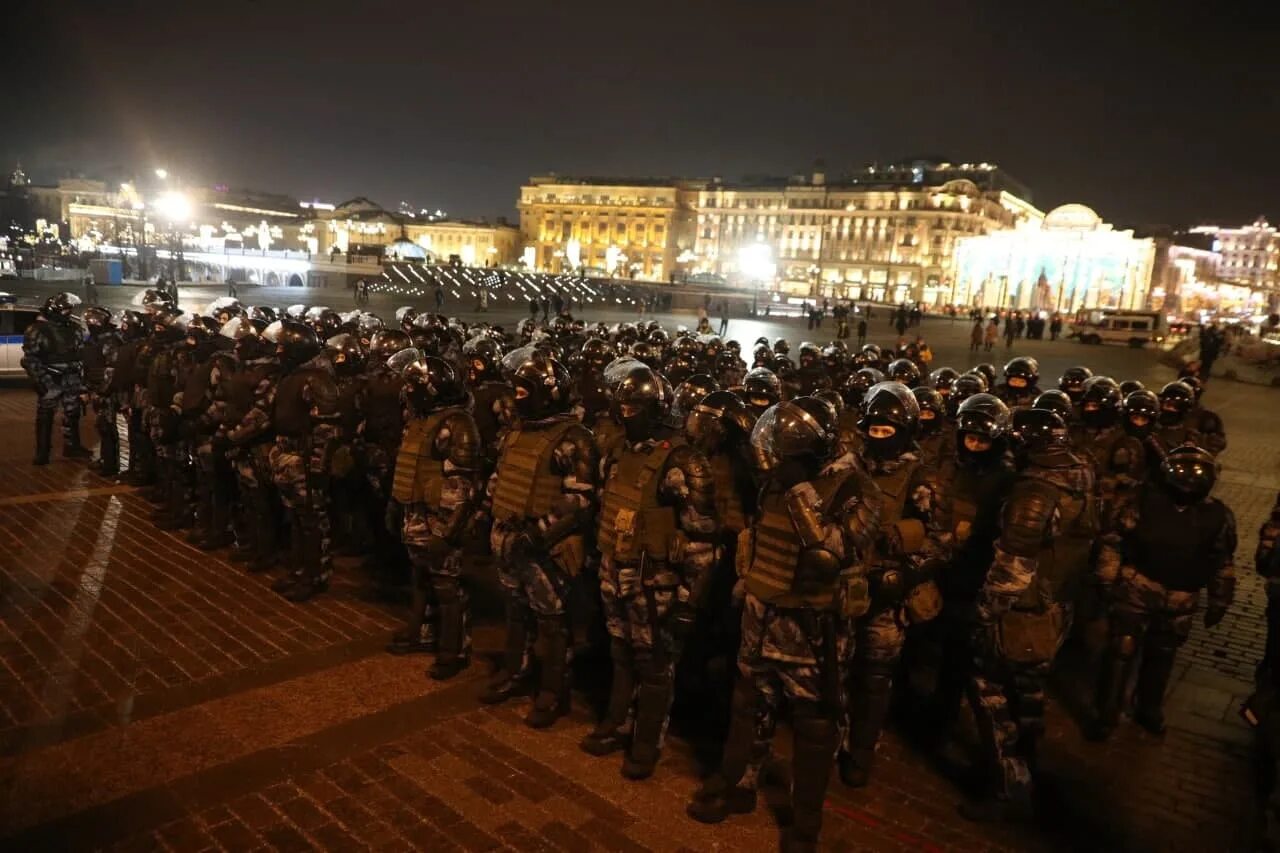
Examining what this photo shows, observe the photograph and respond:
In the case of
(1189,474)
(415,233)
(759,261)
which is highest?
(415,233)

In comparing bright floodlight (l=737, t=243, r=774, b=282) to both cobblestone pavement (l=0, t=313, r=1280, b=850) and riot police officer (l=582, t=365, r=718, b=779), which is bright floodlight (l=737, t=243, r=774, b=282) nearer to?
cobblestone pavement (l=0, t=313, r=1280, b=850)

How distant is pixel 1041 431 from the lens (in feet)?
17.3

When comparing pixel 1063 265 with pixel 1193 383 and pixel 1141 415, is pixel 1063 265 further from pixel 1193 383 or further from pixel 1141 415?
pixel 1141 415

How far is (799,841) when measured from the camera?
181 inches

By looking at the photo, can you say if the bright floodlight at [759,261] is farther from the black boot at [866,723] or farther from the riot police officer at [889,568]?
the black boot at [866,723]

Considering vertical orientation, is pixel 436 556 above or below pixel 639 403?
below

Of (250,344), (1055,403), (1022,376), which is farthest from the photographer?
(1022,376)

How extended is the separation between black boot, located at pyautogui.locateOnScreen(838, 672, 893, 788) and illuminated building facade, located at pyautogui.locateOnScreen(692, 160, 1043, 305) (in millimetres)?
103165

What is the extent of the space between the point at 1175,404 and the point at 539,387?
21.9 ft

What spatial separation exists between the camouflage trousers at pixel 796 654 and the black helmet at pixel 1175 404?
5.78 metres

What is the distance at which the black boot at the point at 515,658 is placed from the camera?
20.7 feet

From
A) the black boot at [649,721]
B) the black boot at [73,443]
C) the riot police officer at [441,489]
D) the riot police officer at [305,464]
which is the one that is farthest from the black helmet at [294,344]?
the black boot at [73,443]

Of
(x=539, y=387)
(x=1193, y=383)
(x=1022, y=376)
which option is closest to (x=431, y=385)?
(x=539, y=387)

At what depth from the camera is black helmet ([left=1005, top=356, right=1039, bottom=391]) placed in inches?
400
